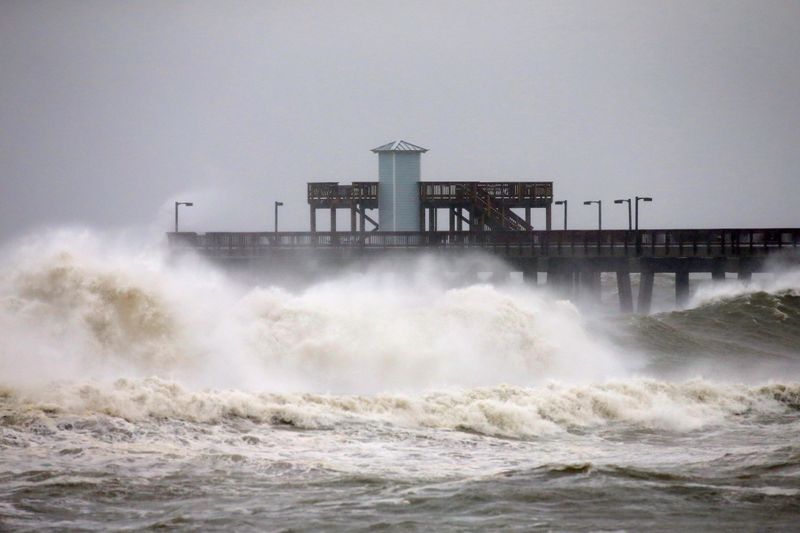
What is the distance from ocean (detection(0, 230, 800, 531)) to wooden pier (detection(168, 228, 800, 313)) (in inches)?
590

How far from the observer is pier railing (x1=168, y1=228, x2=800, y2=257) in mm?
51344

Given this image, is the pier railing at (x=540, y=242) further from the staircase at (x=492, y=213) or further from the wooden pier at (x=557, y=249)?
the staircase at (x=492, y=213)

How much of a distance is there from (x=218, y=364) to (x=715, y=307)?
28309mm

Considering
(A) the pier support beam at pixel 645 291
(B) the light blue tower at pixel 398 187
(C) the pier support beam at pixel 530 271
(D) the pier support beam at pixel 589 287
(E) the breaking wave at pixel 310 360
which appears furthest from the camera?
(B) the light blue tower at pixel 398 187

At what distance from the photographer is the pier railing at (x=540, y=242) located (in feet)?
168

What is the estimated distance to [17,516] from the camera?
13.2 m

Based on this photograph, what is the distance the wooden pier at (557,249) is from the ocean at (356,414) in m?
15.0

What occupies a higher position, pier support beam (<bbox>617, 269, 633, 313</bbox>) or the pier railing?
the pier railing

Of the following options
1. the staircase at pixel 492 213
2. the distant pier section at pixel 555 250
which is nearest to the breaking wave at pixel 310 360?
the distant pier section at pixel 555 250

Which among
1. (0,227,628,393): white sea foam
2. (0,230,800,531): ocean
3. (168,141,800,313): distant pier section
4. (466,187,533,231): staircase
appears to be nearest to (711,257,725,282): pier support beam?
(168,141,800,313): distant pier section

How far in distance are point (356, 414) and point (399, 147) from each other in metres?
41.5

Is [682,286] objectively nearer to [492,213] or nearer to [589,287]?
[589,287]

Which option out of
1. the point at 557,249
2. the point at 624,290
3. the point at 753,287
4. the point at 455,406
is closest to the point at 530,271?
the point at 557,249

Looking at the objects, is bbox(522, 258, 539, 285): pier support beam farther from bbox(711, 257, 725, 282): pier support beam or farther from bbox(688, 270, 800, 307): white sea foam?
bbox(711, 257, 725, 282): pier support beam
